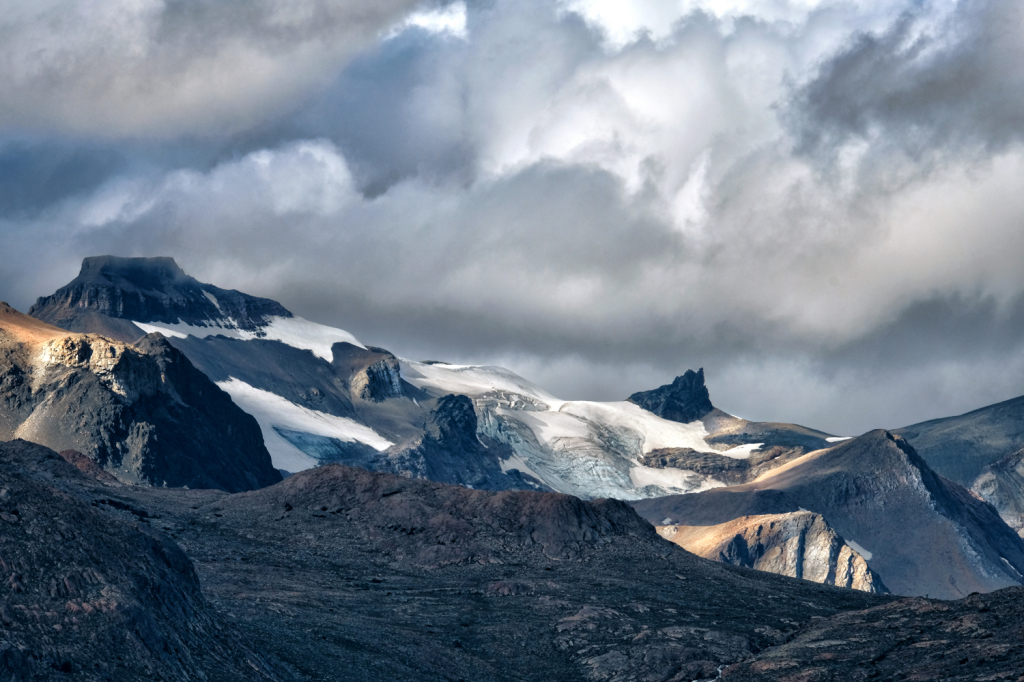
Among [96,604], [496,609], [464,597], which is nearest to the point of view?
[96,604]

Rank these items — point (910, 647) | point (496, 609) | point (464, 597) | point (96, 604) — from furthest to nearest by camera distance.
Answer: point (464, 597) < point (496, 609) < point (910, 647) < point (96, 604)

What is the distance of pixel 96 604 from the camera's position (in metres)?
89.1

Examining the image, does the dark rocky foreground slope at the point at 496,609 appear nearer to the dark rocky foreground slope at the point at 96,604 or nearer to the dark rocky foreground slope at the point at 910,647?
the dark rocky foreground slope at the point at 910,647

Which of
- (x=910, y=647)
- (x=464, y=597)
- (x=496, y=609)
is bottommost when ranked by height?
(x=910, y=647)

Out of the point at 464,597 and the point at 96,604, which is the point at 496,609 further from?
the point at 96,604

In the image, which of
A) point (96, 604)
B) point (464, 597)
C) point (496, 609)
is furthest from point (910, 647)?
point (96, 604)

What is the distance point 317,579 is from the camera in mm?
164250

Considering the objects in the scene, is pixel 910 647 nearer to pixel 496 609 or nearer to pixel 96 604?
pixel 496 609

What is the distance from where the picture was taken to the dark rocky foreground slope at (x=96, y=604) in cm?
8225

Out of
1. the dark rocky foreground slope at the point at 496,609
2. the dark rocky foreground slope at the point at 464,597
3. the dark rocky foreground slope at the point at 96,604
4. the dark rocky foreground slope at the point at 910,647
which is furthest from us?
the dark rocky foreground slope at the point at 464,597

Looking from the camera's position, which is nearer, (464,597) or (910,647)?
(910,647)

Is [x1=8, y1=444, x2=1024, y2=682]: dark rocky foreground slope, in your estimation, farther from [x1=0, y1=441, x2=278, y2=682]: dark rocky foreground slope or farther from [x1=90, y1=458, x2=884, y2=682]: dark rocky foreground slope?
[x1=0, y1=441, x2=278, y2=682]: dark rocky foreground slope

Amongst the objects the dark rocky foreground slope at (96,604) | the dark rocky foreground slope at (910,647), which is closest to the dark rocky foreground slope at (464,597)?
the dark rocky foreground slope at (910,647)

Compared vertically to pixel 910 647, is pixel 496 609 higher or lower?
higher
